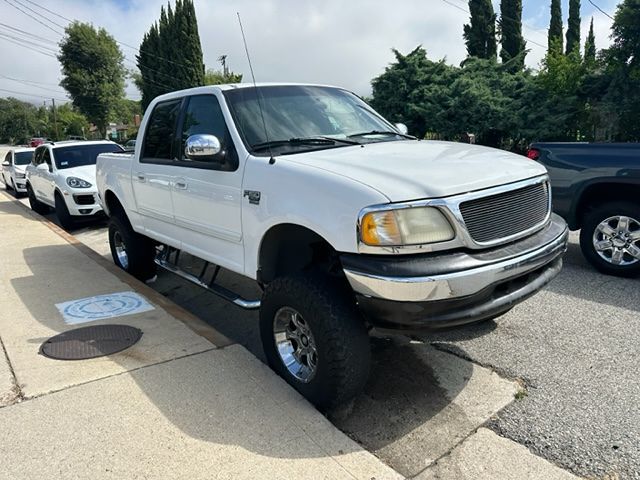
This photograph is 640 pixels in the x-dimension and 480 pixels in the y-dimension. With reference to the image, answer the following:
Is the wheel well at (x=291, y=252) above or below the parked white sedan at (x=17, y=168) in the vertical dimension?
below

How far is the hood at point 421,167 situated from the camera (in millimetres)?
2676

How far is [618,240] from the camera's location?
532 centimetres

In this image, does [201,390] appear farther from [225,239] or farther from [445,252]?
[445,252]

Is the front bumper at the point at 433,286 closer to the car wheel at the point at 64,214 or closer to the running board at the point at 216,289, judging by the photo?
the running board at the point at 216,289

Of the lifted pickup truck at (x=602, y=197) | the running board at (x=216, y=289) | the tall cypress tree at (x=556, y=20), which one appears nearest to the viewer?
the running board at (x=216, y=289)

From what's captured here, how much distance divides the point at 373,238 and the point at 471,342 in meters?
1.88

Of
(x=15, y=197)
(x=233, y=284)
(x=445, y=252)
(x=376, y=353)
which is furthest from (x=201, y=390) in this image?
(x=15, y=197)

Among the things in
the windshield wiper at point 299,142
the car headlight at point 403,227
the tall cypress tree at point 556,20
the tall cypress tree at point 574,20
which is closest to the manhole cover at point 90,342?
the windshield wiper at point 299,142

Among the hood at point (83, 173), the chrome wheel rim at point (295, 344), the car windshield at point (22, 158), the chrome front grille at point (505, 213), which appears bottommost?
the chrome wheel rim at point (295, 344)

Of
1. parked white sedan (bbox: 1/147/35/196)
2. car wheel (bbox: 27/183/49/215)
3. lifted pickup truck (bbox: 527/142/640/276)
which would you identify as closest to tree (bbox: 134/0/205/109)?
parked white sedan (bbox: 1/147/35/196)

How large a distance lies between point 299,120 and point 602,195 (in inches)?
146

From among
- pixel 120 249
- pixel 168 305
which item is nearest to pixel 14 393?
pixel 168 305

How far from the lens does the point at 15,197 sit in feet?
54.2

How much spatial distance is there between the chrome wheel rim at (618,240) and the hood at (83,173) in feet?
28.5
